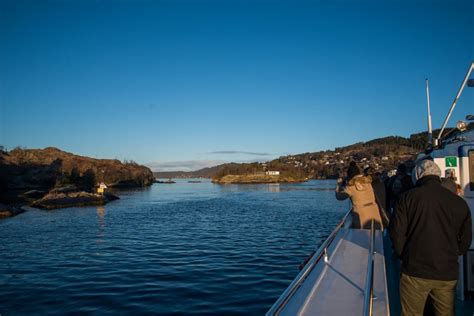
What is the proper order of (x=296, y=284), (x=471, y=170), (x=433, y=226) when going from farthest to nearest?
(x=471, y=170)
(x=296, y=284)
(x=433, y=226)

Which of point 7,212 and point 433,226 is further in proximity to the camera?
point 7,212

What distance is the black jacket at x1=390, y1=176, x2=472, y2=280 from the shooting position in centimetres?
407

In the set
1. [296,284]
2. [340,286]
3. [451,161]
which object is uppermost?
[451,161]

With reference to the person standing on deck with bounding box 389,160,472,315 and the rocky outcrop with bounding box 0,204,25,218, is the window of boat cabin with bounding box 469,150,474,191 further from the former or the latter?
the rocky outcrop with bounding box 0,204,25,218

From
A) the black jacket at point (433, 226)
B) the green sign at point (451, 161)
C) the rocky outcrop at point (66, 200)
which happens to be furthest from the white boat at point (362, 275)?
the rocky outcrop at point (66, 200)

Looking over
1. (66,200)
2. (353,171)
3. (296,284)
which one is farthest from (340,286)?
(66,200)

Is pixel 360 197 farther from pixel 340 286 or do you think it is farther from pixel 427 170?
pixel 427 170

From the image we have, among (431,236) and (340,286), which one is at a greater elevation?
(431,236)

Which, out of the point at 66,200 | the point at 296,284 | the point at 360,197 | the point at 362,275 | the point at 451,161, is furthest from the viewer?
the point at 66,200

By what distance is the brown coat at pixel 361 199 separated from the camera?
8.46 metres

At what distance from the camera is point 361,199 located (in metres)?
8.66

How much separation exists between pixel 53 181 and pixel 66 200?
64.5 meters

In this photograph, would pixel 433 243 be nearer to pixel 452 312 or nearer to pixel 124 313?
pixel 452 312

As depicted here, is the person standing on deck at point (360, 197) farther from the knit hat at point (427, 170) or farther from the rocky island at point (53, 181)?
the rocky island at point (53, 181)
